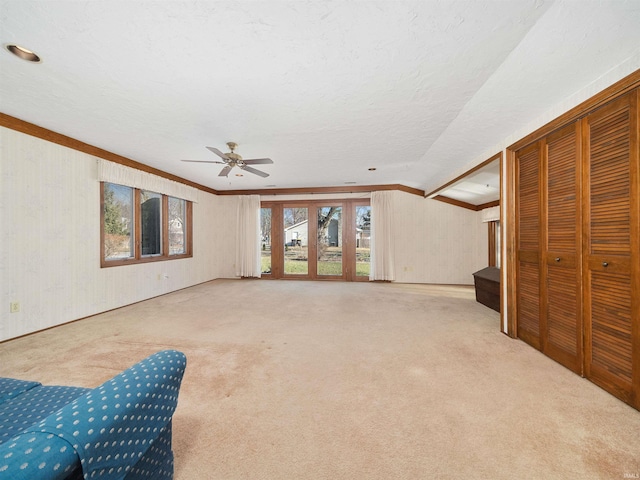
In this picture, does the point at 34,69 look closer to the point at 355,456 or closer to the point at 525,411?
the point at 355,456

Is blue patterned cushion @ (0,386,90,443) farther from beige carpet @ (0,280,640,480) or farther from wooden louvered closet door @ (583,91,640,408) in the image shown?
wooden louvered closet door @ (583,91,640,408)

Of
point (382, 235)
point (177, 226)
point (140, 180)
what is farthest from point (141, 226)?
point (382, 235)

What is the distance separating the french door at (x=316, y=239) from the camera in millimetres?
6656

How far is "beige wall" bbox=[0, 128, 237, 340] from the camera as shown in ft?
9.20

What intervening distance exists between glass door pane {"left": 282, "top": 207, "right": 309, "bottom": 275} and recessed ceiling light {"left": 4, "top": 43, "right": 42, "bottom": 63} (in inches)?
207

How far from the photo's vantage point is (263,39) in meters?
1.67

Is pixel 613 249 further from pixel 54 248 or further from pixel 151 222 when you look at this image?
pixel 151 222

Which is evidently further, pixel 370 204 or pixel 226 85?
pixel 370 204

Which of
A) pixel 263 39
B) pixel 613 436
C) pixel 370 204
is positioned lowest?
pixel 613 436

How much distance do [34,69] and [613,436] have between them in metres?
4.62

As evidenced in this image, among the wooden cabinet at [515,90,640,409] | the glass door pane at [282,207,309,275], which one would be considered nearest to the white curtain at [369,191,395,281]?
the glass door pane at [282,207,309,275]

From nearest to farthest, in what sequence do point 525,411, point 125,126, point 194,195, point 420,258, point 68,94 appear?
point 525,411 < point 68,94 < point 125,126 < point 194,195 < point 420,258

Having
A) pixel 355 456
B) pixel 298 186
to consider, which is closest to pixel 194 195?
pixel 298 186

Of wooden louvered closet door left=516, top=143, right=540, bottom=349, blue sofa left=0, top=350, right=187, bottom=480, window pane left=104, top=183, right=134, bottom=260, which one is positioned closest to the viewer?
blue sofa left=0, top=350, right=187, bottom=480
